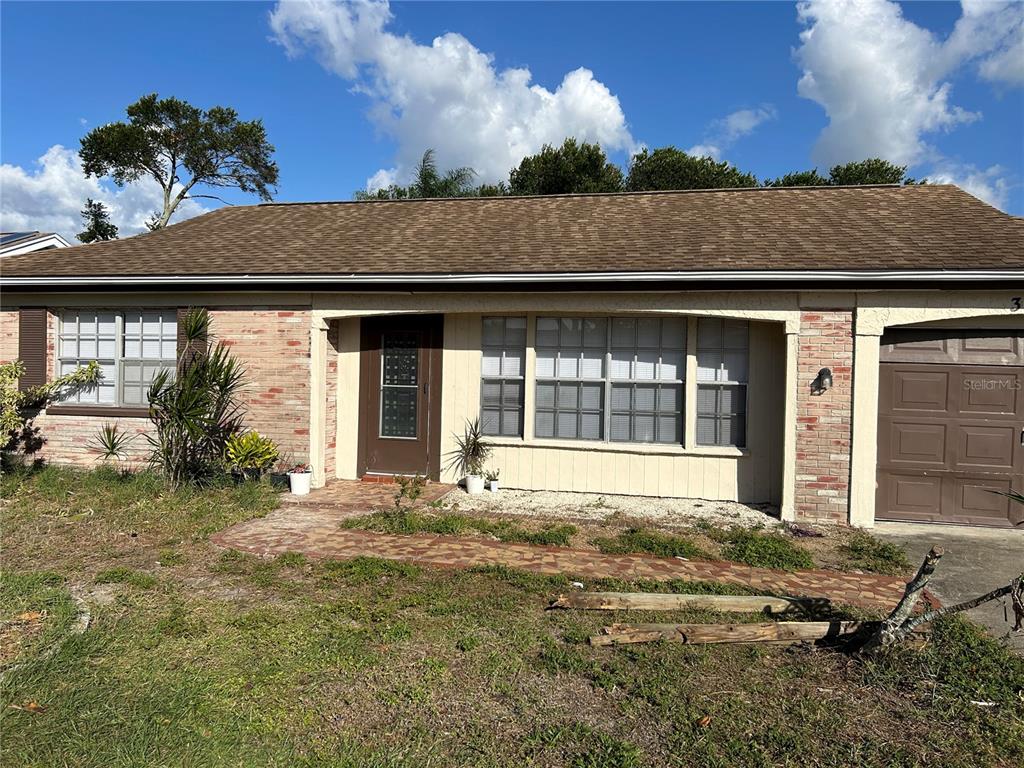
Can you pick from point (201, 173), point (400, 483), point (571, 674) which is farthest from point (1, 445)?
point (201, 173)

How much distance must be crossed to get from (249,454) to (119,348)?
9.44 ft

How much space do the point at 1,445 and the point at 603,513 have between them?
7.82 metres

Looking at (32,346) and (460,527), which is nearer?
(460,527)

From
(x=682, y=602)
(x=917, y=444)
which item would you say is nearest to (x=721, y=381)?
(x=917, y=444)

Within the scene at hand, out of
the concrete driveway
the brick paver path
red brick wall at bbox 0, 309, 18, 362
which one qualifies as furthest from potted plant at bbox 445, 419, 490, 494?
red brick wall at bbox 0, 309, 18, 362

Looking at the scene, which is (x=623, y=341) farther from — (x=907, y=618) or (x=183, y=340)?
(x=183, y=340)

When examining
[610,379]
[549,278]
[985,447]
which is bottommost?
[985,447]

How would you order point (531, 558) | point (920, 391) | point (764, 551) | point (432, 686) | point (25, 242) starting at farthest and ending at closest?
point (25, 242), point (920, 391), point (764, 551), point (531, 558), point (432, 686)

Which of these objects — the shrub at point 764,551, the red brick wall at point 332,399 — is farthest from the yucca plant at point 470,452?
the shrub at point 764,551

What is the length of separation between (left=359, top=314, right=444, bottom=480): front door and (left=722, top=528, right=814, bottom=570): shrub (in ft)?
13.7

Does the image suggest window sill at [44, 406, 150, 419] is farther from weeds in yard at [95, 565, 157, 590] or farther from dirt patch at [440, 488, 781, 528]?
dirt patch at [440, 488, 781, 528]

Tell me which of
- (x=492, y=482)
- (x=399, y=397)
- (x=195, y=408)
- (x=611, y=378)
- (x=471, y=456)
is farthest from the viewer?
(x=399, y=397)

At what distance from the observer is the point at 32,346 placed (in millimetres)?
9039

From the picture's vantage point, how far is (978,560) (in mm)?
5922
